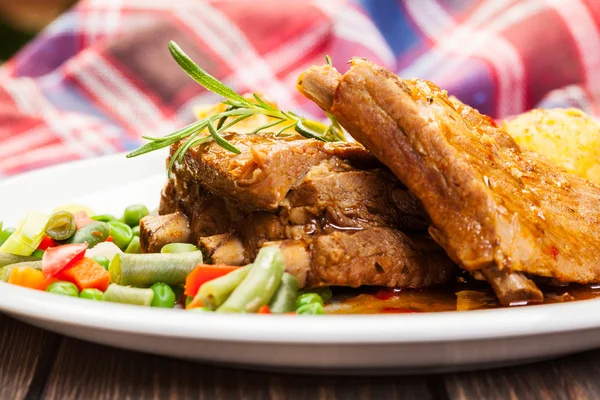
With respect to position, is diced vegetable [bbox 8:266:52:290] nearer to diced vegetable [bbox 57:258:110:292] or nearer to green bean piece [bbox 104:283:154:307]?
diced vegetable [bbox 57:258:110:292]

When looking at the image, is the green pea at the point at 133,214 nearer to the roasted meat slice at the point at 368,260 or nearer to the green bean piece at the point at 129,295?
the green bean piece at the point at 129,295

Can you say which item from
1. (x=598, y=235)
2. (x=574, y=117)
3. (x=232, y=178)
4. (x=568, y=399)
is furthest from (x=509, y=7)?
(x=568, y=399)

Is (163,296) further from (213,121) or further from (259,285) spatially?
(213,121)

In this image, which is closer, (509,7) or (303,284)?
(303,284)

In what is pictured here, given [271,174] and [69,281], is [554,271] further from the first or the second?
[69,281]

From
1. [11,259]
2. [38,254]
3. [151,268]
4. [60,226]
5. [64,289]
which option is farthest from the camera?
[60,226]

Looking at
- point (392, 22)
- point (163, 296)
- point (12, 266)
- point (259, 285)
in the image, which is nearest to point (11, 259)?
point (12, 266)

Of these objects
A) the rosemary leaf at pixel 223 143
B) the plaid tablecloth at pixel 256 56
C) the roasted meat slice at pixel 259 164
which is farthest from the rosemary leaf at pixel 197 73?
the plaid tablecloth at pixel 256 56
